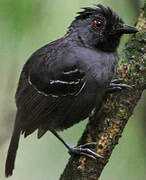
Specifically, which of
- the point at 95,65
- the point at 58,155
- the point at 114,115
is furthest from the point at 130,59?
the point at 58,155

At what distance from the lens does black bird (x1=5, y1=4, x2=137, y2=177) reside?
12.8ft

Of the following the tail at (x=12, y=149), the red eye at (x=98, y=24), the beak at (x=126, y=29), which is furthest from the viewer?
the red eye at (x=98, y=24)

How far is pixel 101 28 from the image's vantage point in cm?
411

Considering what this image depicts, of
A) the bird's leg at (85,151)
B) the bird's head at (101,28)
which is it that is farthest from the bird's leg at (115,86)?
the bird's leg at (85,151)

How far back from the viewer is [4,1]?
11.3ft

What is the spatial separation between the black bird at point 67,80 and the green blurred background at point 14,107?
0.17 m

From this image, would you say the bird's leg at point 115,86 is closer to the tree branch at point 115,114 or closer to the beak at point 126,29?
the tree branch at point 115,114

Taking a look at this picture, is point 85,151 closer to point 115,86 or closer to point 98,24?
point 115,86

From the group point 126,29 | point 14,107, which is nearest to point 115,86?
point 126,29

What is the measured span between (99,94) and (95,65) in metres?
0.30

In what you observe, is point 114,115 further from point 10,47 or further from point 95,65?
point 10,47

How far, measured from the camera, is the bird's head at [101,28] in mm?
4023

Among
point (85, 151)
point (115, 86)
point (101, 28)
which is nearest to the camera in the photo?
point (85, 151)

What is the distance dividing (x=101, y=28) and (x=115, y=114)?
104cm
